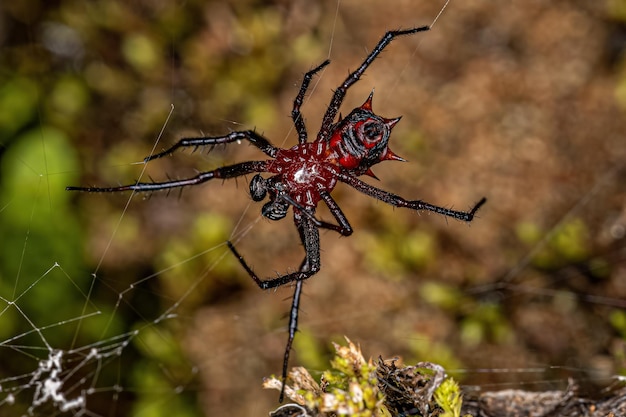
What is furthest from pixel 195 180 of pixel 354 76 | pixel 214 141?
pixel 354 76

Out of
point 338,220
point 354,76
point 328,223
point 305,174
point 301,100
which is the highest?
point 354,76

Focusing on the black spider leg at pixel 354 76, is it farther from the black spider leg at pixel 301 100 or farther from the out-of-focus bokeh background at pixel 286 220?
the out-of-focus bokeh background at pixel 286 220

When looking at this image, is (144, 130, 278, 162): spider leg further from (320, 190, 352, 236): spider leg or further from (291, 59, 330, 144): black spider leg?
(320, 190, 352, 236): spider leg

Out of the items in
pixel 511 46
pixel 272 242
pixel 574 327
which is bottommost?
pixel 574 327

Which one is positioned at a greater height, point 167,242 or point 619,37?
point 619,37

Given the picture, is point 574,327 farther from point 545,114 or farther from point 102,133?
point 102,133

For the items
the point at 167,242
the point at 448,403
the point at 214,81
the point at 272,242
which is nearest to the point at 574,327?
the point at 448,403

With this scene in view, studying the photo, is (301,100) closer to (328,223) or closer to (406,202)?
(328,223)
